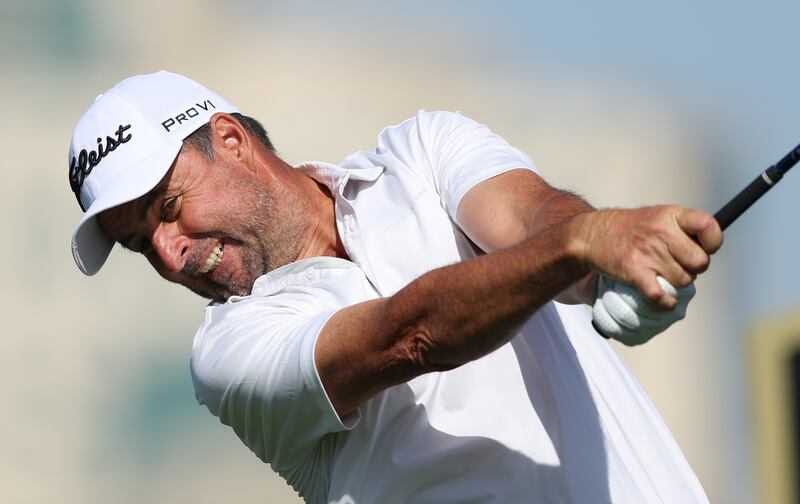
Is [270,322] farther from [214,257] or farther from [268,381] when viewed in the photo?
[214,257]

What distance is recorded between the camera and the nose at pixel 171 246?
2.20 metres

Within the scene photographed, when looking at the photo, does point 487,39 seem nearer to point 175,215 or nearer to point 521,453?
point 175,215

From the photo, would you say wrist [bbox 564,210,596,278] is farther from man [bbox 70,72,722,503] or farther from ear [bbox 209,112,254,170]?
ear [bbox 209,112,254,170]

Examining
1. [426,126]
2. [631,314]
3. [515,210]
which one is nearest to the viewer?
[631,314]

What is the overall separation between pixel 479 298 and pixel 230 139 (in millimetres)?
969

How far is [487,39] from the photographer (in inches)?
184

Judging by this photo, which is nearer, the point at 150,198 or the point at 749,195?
the point at 749,195

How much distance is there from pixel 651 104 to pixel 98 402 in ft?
7.78

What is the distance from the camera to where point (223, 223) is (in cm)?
219

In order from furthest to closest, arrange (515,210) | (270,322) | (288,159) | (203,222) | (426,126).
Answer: (288,159) < (203,222) < (426,126) < (270,322) < (515,210)

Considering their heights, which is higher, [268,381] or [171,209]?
[171,209]

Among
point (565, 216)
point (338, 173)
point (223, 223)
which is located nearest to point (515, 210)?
point (565, 216)

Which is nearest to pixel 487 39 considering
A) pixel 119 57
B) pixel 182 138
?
pixel 119 57

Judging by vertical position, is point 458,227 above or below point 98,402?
above
